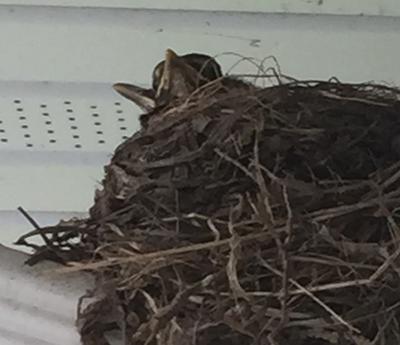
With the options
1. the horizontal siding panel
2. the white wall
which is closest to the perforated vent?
the white wall

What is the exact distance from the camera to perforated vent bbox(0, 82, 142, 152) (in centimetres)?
158

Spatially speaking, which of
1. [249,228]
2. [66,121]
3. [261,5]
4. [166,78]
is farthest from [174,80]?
[66,121]

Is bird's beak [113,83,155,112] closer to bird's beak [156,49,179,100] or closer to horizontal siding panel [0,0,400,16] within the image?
bird's beak [156,49,179,100]

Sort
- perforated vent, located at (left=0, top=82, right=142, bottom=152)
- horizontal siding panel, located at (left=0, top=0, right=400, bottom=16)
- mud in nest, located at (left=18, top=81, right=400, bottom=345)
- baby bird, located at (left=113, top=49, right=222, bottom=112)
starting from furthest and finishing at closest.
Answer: perforated vent, located at (left=0, top=82, right=142, bottom=152) < horizontal siding panel, located at (left=0, top=0, right=400, bottom=16) < baby bird, located at (left=113, top=49, right=222, bottom=112) < mud in nest, located at (left=18, top=81, right=400, bottom=345)

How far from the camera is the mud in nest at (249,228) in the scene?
2.51 feet

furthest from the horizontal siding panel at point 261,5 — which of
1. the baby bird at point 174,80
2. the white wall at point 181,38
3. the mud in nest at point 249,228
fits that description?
the mud in nest at point 249,228

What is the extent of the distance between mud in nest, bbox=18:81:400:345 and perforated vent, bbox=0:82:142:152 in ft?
2.07

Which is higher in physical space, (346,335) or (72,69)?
(346,335)

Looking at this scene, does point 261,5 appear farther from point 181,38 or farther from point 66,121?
point 66,121

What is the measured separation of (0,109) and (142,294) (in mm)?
826

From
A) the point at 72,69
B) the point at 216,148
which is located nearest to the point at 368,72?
the point at 72,69

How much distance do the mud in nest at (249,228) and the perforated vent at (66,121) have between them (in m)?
0.63

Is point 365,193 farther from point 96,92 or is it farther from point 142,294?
point 96,92

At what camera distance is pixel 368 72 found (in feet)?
4.93
